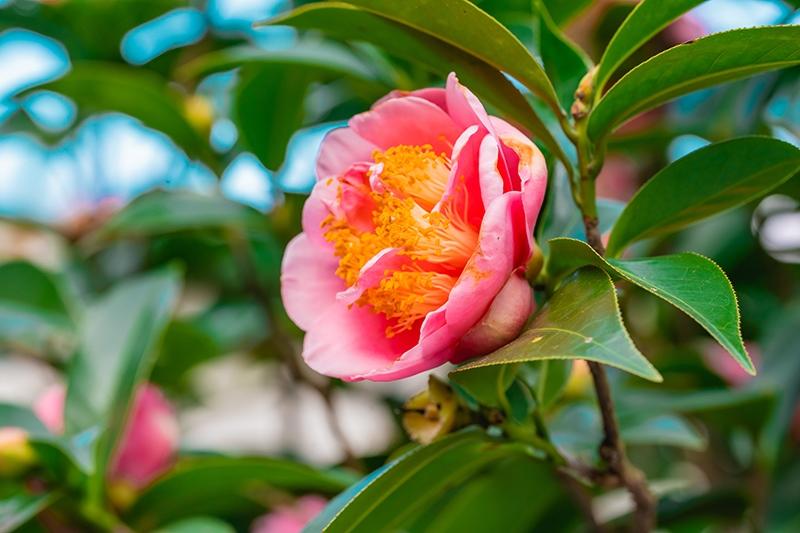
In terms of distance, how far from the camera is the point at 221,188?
133cm

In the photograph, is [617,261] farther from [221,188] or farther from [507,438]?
[221,188]

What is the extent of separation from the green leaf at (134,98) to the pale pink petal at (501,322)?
2.36ft

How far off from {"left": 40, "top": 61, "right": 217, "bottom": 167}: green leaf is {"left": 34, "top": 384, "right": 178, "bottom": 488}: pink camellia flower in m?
0.34

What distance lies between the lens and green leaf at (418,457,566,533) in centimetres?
98

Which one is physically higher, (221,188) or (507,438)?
(507,438)

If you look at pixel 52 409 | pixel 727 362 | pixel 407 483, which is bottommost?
pixel 727 362

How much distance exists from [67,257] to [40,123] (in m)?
0.25

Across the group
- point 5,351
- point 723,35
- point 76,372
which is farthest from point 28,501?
point 5,351

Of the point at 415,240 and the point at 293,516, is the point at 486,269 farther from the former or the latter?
the point at 293,516

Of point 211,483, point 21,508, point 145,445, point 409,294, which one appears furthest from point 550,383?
point 145,445

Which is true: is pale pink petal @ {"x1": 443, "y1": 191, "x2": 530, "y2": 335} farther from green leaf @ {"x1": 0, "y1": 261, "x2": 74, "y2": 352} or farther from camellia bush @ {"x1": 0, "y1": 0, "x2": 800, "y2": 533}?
green leaf @ {"x1": 0, "y1": 261, "x2": 74, "y2": 352}

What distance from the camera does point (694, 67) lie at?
0.60 m

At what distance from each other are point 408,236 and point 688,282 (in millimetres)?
179

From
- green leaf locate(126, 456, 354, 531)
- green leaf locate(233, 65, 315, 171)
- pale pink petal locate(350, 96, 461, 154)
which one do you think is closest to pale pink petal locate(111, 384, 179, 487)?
green leaf locate(126, 456, 354, 531)
